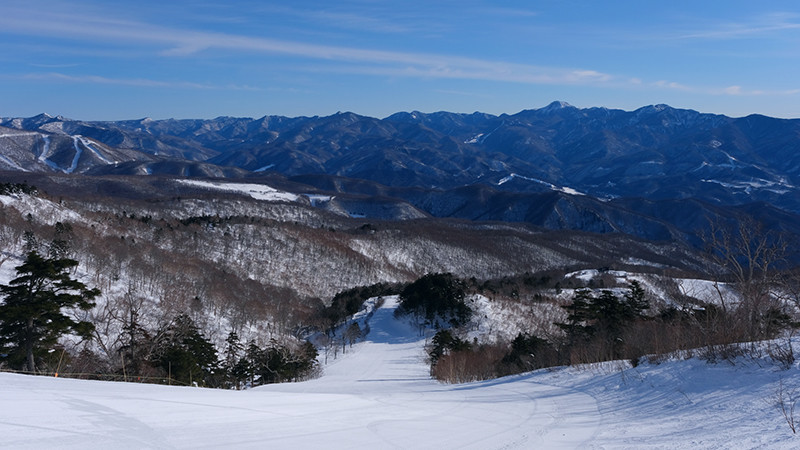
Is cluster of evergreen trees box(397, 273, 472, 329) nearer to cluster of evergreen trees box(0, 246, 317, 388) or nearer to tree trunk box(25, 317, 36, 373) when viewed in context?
cluster of evergreen trees box(0, 246, 317, 388)

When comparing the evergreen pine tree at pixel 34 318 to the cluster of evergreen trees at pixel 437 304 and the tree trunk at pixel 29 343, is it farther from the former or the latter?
the cluster of evergreen trees at pixel 437 304

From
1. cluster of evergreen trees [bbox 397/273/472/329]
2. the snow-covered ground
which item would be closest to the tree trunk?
the snow-covered ground

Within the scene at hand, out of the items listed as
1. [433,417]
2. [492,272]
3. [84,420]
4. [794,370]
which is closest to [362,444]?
[433,417]

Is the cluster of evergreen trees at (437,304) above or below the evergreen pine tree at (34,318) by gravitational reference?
below

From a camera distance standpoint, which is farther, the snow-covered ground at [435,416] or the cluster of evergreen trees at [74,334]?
the cluster of evergreen trees at [74,334]

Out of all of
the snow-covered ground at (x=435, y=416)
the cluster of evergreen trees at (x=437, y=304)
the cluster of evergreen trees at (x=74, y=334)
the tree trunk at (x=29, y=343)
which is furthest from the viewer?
the cluster of evergreen trees at (x=437, y=304)

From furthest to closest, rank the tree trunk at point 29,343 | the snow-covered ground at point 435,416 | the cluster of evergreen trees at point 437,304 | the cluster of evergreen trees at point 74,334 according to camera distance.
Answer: the cluster of evergreen trees at point 437,304 < the cluster of evergreen trees at point 74,334 < the tree trunk at point 29,343 < the snow-covered ground at point 435,416

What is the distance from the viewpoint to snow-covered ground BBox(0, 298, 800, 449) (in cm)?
602

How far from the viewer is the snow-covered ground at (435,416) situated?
6023 millimetres

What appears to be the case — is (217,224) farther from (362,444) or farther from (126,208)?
(362,444)

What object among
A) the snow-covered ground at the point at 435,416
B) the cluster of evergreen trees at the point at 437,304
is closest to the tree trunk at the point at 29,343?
the snow-covered ground at the point at 435,416

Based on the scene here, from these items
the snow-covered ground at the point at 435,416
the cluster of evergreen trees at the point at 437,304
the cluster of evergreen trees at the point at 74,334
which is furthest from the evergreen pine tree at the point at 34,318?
the cluster of evergreen trees at the point at 437,304

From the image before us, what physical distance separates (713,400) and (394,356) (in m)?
36.0

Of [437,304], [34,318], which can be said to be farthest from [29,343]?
[437,304]
